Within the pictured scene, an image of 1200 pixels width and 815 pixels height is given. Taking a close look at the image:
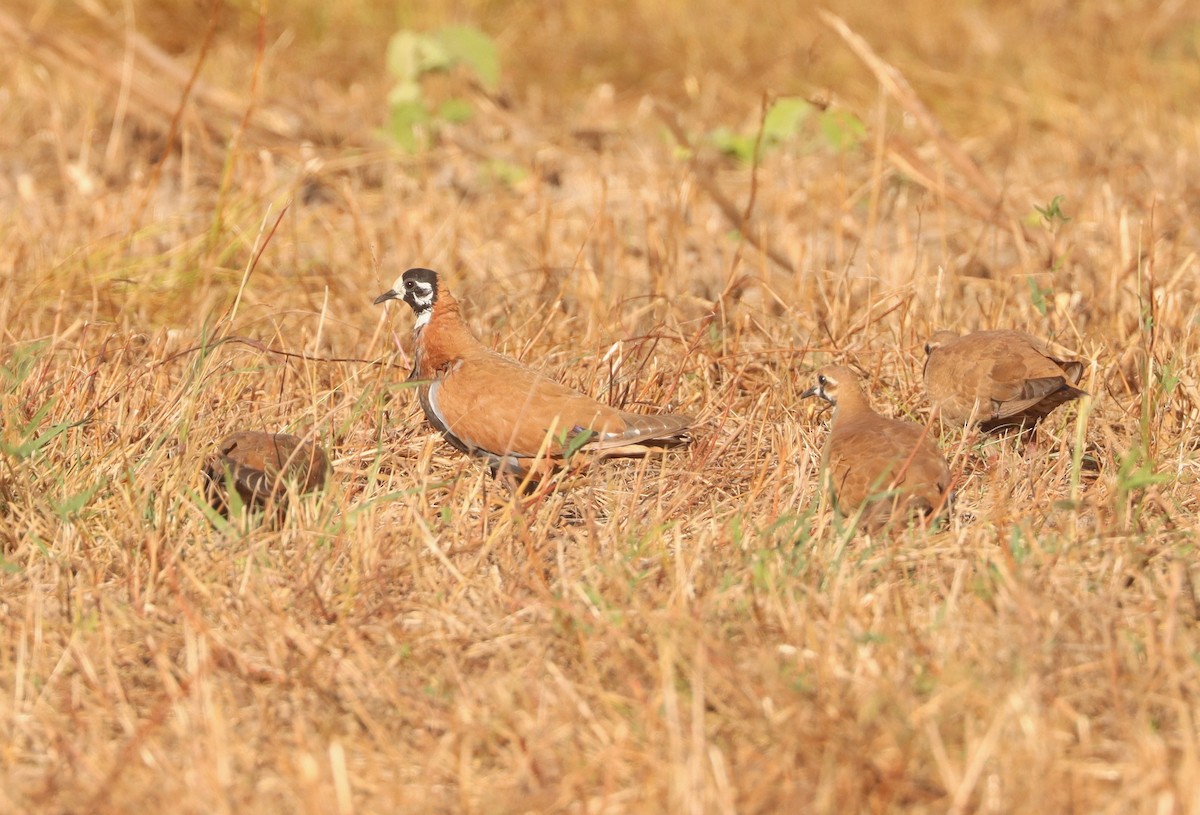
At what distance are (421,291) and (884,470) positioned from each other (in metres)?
1.64

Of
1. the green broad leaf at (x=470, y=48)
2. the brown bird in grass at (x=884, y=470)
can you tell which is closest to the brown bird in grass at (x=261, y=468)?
the brown bird in grass at (x=884, y=470)

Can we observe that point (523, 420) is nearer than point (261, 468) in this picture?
No

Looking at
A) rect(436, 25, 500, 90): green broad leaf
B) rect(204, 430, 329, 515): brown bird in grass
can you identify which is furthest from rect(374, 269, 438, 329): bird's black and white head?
rect(436, 25, 500, 90): green broad leaf

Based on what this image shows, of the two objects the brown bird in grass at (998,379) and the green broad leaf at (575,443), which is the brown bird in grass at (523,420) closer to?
the green broad leaf at (575,443)

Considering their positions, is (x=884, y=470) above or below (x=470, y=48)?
below

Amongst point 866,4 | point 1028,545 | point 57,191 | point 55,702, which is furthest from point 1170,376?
point 866,4

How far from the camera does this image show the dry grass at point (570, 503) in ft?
9.69

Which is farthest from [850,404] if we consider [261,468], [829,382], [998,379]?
→ [261,468]

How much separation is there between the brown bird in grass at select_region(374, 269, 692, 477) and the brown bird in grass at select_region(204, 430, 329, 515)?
40 centimetres

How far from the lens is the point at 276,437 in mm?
4078

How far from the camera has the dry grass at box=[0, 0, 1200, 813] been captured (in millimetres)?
Answer: 2953

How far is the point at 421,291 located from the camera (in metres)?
4.68

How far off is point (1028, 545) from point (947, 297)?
6.98 ft

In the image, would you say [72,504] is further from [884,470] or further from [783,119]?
[783,119]
